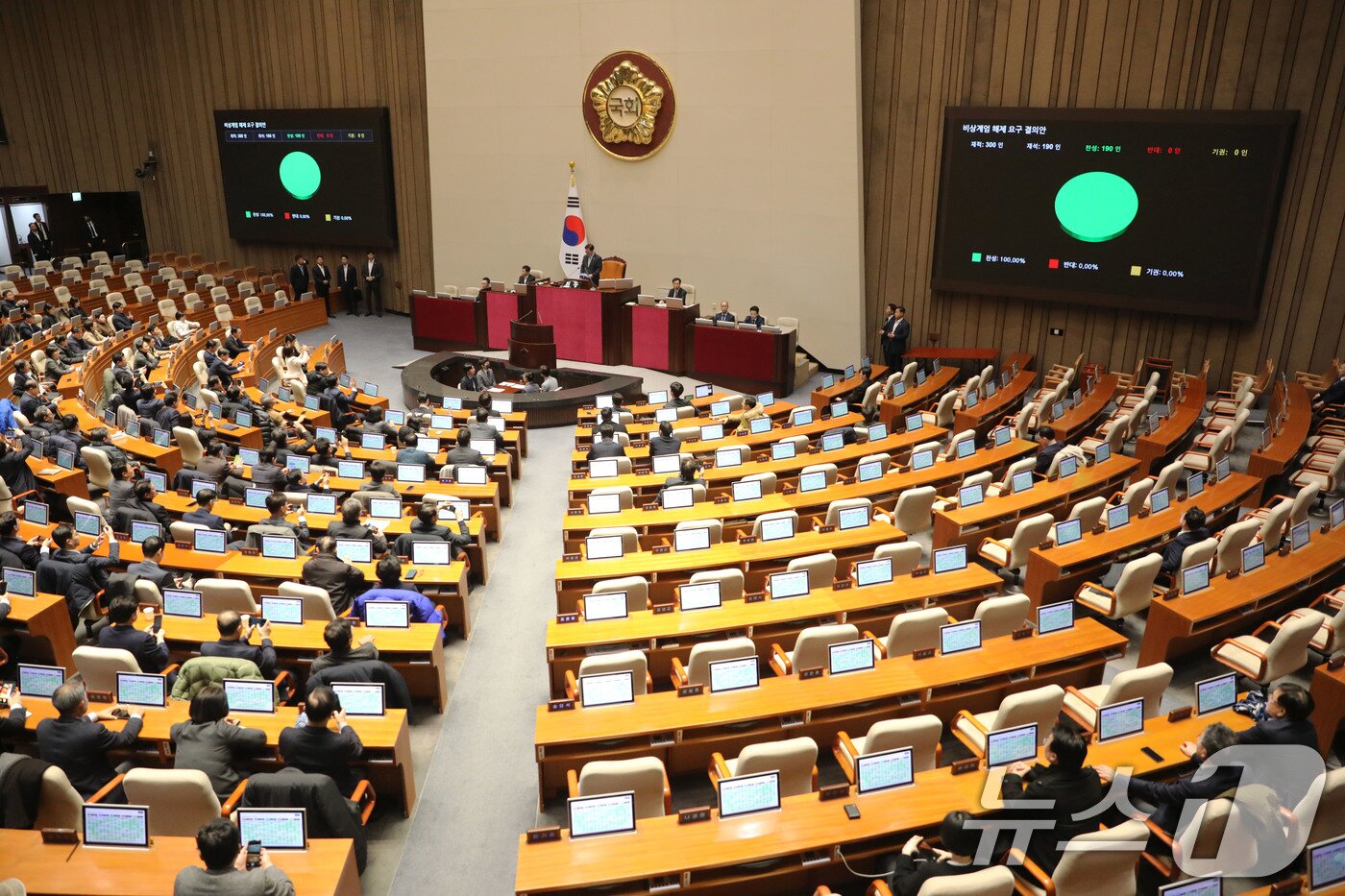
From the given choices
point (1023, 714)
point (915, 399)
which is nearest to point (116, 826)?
point (1023, 714)

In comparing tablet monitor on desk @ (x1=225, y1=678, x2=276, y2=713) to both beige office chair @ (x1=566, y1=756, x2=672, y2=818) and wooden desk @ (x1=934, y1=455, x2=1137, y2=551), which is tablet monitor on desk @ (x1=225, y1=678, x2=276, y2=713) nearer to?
beige office chair @ (x1=566, y1=756, x2=672, y2=818)

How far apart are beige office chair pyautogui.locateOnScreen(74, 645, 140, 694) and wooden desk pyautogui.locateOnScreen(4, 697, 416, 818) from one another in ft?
0.57

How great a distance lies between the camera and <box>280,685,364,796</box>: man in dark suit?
441 centimetres

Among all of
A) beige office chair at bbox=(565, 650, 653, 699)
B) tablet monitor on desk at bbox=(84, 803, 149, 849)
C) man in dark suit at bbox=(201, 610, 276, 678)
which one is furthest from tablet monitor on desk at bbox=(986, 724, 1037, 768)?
man in dark suit at bbox=(201, 610, 276, 678)

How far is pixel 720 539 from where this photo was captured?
7.54 m

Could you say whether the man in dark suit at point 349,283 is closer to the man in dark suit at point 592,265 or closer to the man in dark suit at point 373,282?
the man in dark suit at point 373,282

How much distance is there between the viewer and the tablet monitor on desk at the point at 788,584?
20.7 ft

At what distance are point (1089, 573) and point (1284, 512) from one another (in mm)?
1521

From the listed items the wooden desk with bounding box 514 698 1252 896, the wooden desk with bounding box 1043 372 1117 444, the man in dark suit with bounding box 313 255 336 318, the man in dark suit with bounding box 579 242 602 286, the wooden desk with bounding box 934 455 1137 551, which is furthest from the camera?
the man in dark suit with bounding box 313 255 336 318

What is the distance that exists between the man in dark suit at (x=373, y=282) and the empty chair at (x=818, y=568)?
14.6m

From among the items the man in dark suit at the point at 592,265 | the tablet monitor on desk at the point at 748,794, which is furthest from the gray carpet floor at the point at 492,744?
the man in dark suit at the point at 592,265

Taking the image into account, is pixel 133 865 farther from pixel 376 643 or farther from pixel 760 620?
pixel 760 620

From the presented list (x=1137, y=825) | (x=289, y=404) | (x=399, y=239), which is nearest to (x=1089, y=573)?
(x=1137, y=825)

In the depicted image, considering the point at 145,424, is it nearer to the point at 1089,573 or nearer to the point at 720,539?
the point at 720,539
